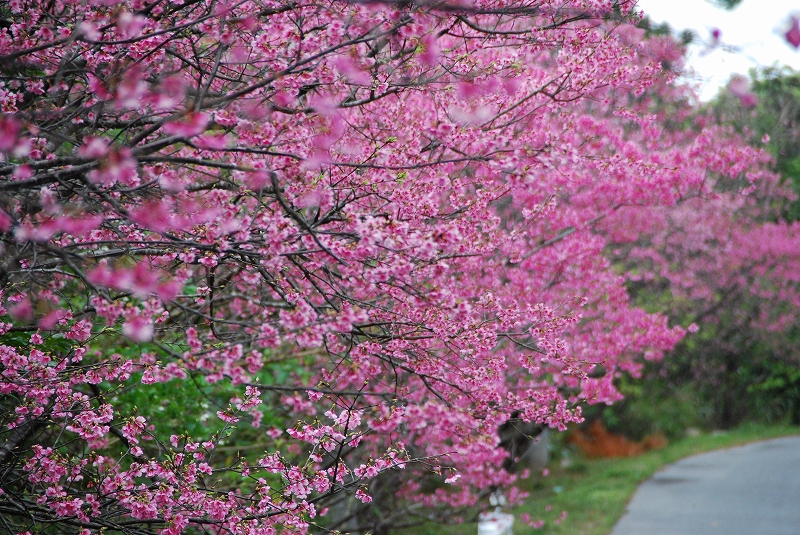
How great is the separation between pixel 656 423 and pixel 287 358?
13.6 meters

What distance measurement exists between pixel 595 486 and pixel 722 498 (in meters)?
2.29

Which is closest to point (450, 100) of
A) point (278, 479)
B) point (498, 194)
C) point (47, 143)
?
point (498, 194)

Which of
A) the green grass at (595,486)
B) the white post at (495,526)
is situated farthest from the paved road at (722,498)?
the white post at (495,526)

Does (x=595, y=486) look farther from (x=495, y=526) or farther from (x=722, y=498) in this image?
(x=495, y=526)

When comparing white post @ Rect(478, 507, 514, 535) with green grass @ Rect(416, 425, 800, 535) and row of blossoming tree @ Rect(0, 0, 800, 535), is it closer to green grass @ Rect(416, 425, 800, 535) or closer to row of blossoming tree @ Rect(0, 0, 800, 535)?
green grass @ Rect(416, 425, 800, 535)

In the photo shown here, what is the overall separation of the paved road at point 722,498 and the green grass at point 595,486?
10.7 inches

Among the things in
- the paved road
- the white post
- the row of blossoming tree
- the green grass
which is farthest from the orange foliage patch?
the row of blossoming tree

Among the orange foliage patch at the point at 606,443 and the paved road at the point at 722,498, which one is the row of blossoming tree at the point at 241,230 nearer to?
the paved road at the point at 722,498

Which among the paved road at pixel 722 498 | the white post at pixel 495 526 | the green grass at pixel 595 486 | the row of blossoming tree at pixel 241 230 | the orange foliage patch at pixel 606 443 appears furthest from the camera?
the orange foliage patch at pixel 606 443

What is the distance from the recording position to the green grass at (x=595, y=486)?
34.0 feet

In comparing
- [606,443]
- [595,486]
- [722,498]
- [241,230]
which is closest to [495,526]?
[722,498]

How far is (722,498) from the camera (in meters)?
11.1

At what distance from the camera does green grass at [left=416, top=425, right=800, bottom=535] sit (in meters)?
10.4

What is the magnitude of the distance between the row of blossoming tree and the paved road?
199 inches
